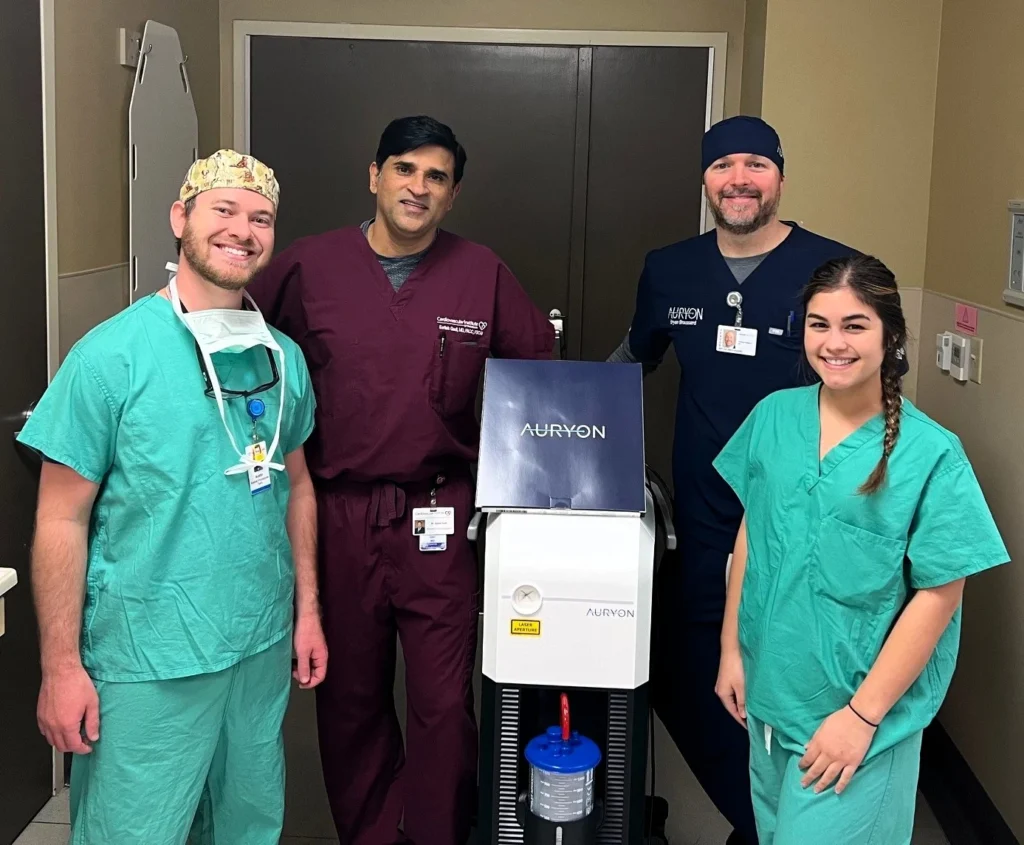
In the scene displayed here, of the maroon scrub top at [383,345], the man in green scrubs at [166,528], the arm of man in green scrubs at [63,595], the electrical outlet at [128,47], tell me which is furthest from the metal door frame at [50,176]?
the arm of man in green scrubs at [63,595]

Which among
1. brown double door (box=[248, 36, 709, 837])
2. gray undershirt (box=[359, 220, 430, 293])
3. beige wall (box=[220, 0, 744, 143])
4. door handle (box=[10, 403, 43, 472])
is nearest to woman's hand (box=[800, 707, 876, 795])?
gray undershirt (box=[359, 220, 430, 293])

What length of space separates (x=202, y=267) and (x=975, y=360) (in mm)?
1598

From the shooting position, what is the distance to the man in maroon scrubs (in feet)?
6.47

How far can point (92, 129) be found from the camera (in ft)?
7.85

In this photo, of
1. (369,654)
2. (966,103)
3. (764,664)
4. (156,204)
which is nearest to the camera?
(764,664)

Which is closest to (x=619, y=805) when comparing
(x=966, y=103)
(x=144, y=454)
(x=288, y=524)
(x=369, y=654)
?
(x=369, y=654)

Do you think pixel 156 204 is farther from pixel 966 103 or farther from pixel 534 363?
pixel 966 103

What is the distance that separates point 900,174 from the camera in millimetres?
2742

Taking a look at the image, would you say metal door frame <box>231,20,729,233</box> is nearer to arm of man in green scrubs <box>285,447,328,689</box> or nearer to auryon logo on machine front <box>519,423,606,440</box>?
auryon logo on machine front <box>519,423,606,440</box>

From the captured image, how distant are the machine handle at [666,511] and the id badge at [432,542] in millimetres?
405

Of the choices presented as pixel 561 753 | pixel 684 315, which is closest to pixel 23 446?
pixel 561 753

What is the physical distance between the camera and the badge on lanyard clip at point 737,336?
2027 mm

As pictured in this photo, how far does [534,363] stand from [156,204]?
4.37ft

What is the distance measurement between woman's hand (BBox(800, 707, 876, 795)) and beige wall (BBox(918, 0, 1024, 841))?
2.40 ft
